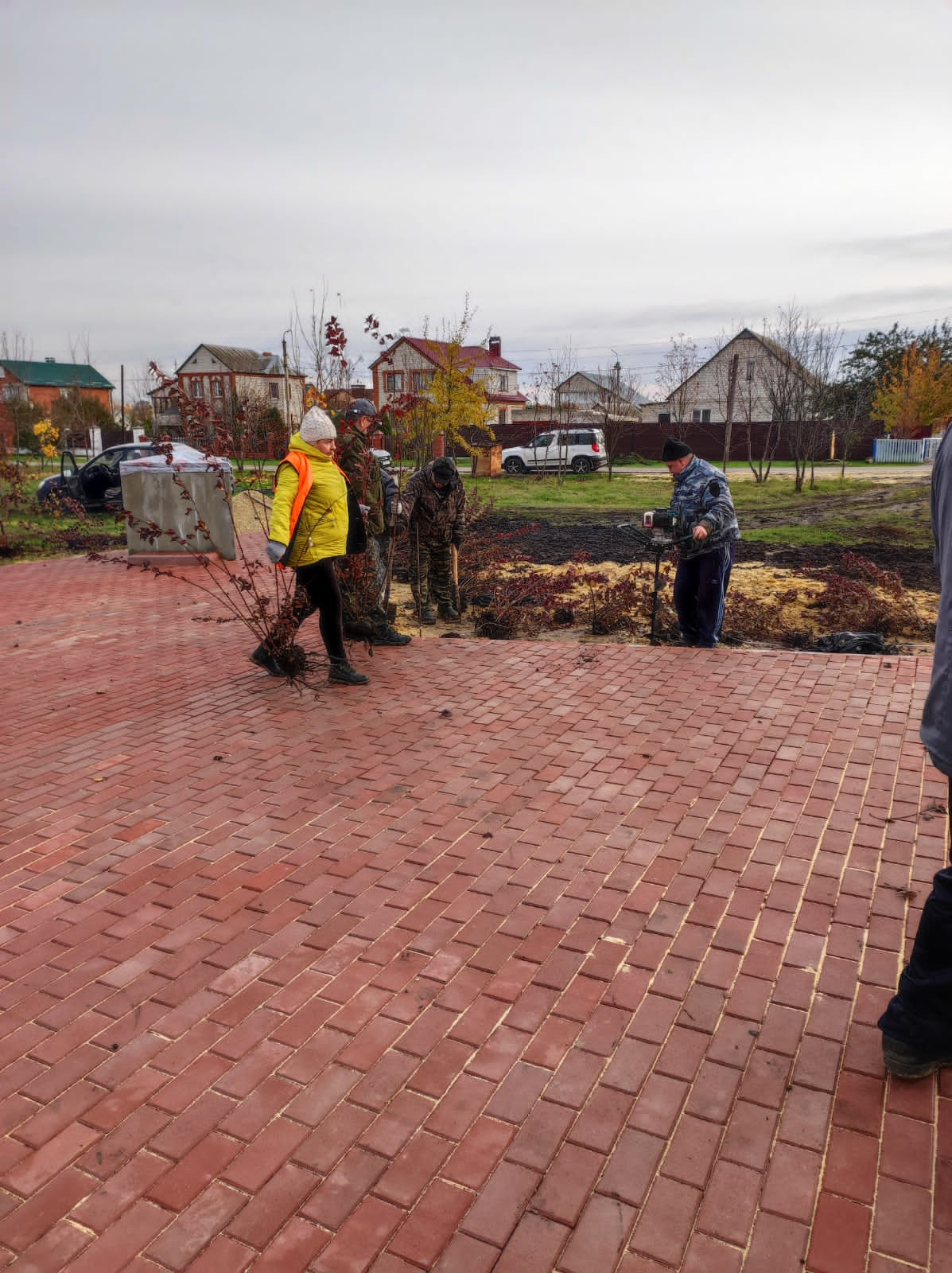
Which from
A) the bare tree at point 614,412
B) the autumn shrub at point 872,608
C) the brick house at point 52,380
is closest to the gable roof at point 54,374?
the brick house at point 52,380

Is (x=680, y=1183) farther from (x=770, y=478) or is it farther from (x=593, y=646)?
(x=770, y=478)

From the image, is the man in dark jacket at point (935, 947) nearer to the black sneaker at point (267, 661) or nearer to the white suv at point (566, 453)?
the black sneaker at point (267, 661)

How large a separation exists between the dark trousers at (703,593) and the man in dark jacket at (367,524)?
7.41 ft

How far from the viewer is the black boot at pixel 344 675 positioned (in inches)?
236

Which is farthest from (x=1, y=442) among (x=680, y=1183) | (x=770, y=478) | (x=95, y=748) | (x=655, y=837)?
(x=770, y=478)

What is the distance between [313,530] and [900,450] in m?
41.3

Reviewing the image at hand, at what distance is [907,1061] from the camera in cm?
231

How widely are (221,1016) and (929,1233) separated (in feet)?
6.34

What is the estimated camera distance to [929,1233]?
191 cm

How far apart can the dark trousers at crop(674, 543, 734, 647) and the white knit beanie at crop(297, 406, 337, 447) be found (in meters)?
2.79

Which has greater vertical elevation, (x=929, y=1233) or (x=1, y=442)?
(x=1, y=442)

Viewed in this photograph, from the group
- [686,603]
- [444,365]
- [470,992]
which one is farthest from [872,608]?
[444,365]

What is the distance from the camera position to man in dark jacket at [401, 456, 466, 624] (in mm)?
7926

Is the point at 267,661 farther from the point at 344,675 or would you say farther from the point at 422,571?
the point at 422,571
